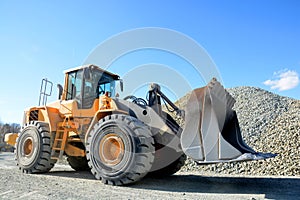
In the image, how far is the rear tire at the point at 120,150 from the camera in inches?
183

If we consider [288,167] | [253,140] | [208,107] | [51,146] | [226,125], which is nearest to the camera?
[208,107]

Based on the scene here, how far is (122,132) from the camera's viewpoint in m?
4.91

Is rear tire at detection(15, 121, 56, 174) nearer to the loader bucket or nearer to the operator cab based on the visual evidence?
the operator cab

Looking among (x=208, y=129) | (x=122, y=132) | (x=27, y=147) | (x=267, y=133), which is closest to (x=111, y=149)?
(x=122, y=132)

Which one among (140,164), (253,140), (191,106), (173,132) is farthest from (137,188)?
(253,140)

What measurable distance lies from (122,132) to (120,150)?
1.14 ft

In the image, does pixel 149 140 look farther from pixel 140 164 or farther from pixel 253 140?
pixel 253 140

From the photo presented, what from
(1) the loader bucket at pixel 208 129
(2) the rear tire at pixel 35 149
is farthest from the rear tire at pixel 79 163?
(1) the loader bucket at pixel 208 129

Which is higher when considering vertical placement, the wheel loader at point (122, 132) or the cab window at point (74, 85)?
the cab window at point (74, 85)

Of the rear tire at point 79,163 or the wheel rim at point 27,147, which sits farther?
the rear tire at point 79,163

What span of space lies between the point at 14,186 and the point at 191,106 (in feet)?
11.5

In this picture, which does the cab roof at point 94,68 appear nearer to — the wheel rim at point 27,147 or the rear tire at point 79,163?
the wheel rim at point 27,147

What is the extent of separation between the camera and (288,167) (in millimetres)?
8383

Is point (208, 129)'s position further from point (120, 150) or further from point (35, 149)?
point (35, 149)
